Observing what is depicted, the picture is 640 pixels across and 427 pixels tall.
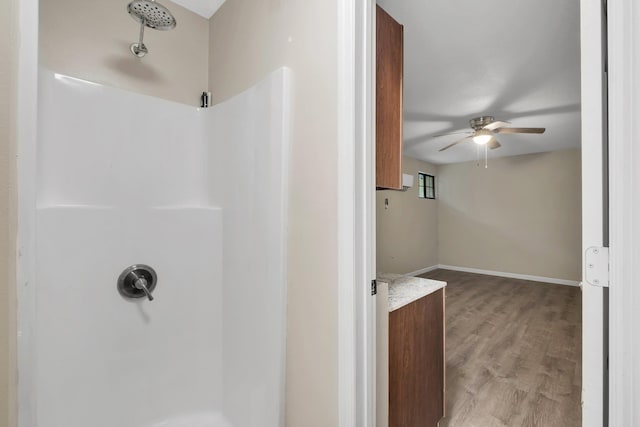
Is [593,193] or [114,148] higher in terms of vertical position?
[114,148]

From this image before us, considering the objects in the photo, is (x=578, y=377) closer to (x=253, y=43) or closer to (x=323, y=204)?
(x=323, y=204)

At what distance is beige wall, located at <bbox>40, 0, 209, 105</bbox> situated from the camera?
1272 millimetres

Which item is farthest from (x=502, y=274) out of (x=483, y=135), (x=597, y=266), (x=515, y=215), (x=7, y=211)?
(x=7, y=211)

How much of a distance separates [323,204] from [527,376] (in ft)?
7.64

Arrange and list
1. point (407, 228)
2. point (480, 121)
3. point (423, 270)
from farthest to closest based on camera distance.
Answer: point (423, 270) < point (407, 228) < point (480, 121)

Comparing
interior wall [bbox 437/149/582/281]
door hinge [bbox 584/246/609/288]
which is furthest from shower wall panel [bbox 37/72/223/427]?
interior wall [bbox 437/149/582/281]

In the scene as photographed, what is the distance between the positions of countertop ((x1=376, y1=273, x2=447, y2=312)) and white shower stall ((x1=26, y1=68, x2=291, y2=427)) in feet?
1.68

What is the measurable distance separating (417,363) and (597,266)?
95 centimetres

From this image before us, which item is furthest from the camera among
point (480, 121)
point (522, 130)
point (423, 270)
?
point (423, 270)

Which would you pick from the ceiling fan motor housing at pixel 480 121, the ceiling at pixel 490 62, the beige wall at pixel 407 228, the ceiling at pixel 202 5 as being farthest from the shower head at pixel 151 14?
the beige wall at pixel 407 228

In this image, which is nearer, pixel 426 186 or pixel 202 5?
pixel 202 5

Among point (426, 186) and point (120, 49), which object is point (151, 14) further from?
point (426, 186)

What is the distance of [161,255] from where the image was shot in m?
1.44

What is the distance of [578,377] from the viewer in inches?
80.0
